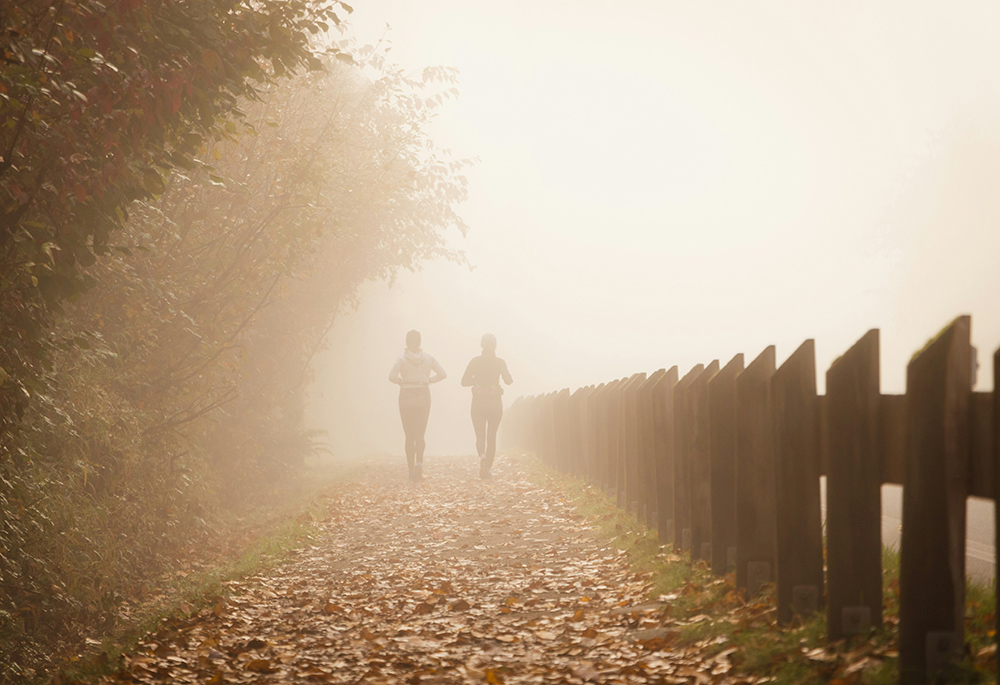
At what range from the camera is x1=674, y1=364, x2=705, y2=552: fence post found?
6.17m

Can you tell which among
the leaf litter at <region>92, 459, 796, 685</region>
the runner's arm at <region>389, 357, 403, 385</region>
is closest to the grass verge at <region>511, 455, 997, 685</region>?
the leaf litter at <region>92, 459, 796, 685</region>

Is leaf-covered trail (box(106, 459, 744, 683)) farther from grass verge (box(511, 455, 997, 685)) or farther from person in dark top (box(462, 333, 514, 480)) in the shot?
person in dark top (box(462, 333, 514, 480))

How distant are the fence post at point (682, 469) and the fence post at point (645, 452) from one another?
3.33 feet

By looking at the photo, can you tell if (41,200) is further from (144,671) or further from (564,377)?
(564,377)

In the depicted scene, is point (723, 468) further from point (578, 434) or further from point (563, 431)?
point (563, 431)

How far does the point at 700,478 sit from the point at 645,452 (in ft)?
6.39

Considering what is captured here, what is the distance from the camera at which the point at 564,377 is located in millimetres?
66062

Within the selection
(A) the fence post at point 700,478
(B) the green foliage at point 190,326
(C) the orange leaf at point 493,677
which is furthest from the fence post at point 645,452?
(B) the green foliage at point 190,326

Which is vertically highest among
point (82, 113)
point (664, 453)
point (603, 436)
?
point (82, 113)

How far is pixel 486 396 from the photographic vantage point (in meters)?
15.0

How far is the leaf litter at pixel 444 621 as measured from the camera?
4.40 meters

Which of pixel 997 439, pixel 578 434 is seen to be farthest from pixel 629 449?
pixel 997 439

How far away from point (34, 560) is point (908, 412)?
601 centimetres

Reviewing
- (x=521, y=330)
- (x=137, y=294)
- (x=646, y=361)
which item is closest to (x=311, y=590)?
(x=137, y=294)
